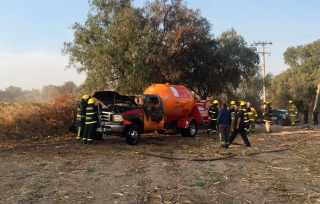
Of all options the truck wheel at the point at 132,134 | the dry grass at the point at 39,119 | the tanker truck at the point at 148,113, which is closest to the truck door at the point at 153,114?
the tanker truck at the point at 148,113

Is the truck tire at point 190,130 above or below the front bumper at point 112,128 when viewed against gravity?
below

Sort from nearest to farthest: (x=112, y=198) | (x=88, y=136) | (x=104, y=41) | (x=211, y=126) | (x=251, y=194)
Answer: (x=112, y=198)
(x=251, y=194)
(x=88, y=136)
(x=211, y=126)
(x=104, y=41)

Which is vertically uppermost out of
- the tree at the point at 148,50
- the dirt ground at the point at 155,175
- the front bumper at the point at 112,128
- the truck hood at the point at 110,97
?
the tree at the point at 148,50

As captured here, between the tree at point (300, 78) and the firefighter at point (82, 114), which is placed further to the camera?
the tree at point (300, 78)

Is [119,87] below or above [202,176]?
above

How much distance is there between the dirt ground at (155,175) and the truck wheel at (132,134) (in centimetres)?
44

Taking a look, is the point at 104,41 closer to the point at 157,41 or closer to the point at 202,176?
the point at 157,41

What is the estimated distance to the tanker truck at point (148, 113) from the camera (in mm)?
12148

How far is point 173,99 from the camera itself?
50.8 ft

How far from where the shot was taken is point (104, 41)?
2098 centimetres

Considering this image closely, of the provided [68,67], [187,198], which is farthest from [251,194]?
[68,67]

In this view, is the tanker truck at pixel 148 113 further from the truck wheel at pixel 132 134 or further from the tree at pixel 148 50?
the tree at pixel 148 50

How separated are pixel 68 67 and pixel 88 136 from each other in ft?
43.0

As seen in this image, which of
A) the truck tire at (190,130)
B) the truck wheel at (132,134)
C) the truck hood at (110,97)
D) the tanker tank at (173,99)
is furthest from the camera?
the truck tire at (190,130)
